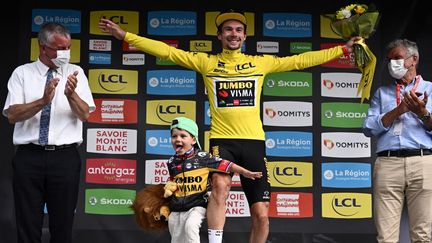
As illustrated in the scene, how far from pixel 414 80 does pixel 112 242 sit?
2687mm

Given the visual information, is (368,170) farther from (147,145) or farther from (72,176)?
(72,176)

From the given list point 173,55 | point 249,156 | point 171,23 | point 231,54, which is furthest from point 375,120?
point 171,23

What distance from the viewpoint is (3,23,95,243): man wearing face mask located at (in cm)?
397

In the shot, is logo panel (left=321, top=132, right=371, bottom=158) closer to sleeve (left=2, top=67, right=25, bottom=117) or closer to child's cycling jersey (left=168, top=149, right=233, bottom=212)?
child's cycling jersey (left=168, top=149, right=233, bottom=212)

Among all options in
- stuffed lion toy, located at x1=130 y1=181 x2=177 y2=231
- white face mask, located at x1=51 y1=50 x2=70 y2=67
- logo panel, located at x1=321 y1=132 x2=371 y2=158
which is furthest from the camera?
logo panel, located at x1=321 y1=132 x2=371 y2=158

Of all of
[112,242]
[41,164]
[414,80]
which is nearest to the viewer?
[41,164]

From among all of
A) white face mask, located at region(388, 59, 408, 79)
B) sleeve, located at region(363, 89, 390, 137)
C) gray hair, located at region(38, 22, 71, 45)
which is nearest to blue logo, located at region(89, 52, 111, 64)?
gray hair, located at region(38, 22, 71, 45)

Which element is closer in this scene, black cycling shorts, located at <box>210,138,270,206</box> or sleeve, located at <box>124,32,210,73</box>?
black cycling shorts, located at <box>210,138,270,206</box>

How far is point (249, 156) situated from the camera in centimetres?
425

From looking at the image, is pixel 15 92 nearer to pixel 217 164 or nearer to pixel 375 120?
pixel 217 164

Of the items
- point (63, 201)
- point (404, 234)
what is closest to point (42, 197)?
point (63, 201)

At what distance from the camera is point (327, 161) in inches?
218

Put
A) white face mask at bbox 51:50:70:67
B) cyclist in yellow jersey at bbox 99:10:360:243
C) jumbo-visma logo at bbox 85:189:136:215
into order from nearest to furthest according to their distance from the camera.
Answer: white face mask at bbox 51:50:70:67 → cyclist in yellow jersey at bbox 99:10:360:243 → jumbo-visma logo at bbox 85:189:136:215

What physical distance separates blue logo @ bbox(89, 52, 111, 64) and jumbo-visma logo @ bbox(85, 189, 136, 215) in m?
1.06
